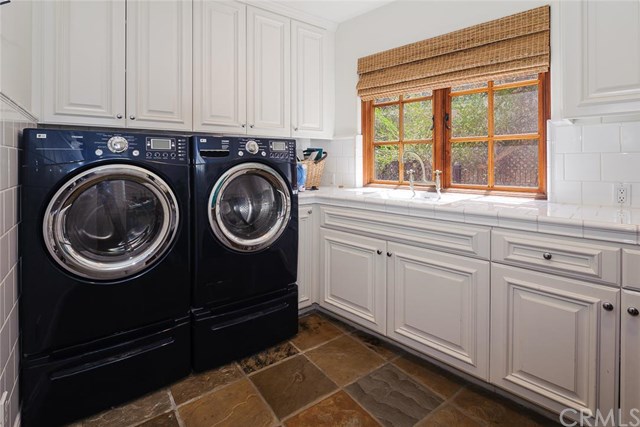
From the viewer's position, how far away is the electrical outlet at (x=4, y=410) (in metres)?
1.12

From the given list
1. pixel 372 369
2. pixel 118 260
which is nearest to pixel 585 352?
pixel 372 369

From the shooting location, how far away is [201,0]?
88.0 inches

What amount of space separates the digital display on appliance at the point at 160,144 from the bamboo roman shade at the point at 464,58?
1.65 meters

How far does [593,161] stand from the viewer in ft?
5.95

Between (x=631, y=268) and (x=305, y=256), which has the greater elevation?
(x=631, y=268)

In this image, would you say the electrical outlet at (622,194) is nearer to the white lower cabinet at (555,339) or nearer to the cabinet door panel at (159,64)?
the white lower cabinet at (555,339)

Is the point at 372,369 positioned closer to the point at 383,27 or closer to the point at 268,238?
the point at 268,238

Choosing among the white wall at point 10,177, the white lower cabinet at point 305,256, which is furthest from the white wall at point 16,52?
the white lower cabinet at point 305,256

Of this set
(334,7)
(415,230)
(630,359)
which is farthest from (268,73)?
(630,359)

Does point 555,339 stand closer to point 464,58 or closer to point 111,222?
point 464,58

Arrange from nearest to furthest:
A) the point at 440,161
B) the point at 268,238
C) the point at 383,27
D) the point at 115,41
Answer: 1. the point at 115,41
2. the point at 268,238
3. the point at 440,161
4. the point at 383,27

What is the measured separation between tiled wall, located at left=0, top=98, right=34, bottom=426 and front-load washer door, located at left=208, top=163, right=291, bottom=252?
0.78 m

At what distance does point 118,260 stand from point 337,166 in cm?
194

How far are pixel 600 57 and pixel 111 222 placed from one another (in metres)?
2.23
